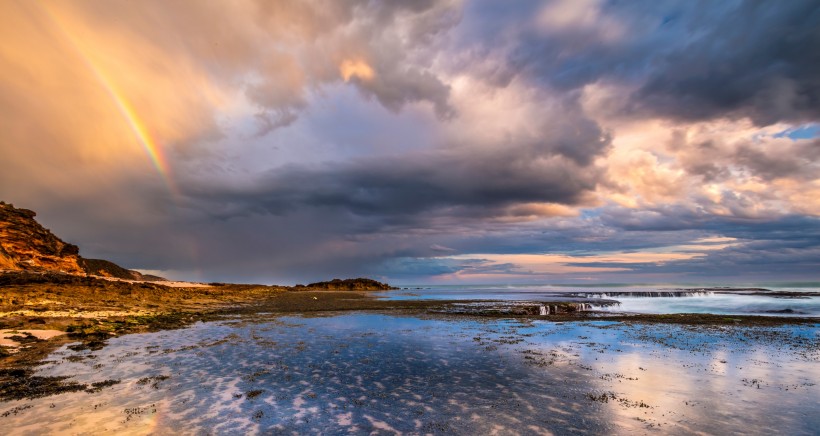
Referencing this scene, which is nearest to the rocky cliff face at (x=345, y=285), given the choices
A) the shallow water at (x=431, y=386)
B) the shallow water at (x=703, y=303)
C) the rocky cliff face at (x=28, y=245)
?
the shallow water at (x=703, y=303)

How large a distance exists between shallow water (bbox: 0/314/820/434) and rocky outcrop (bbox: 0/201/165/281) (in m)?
41.2

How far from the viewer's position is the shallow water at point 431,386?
10.2 m

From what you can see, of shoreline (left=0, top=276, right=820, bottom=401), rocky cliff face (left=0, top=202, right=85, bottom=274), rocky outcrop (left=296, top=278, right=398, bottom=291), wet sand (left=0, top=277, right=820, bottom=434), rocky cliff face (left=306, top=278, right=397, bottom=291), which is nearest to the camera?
wet sand (left=0, top=277, right=820, bottom=434)

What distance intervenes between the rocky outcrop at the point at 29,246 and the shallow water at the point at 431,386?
4118 cm

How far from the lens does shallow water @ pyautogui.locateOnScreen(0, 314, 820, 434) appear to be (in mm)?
10234

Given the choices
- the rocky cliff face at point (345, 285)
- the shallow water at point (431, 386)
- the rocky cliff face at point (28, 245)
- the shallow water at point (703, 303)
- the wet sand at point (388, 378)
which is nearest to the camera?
the shallow water at point (431, 386)

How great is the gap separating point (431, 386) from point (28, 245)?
6593 cm

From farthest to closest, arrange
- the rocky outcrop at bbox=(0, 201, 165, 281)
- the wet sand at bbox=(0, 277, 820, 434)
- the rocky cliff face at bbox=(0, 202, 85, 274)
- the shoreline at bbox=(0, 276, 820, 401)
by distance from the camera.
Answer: the rocky cliff face at bbox=(0, 202, 85, 274) < the rocky outcrop at bbox=(0, 201, 165, 281) < the shoreline at bbox=(0, 276, 820, 401) < the wet sand at bbox=(0, 277, 820, 434)

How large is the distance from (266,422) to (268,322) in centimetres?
2512

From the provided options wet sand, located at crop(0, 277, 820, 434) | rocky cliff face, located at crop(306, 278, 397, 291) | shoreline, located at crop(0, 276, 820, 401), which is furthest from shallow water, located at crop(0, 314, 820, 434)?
rocky cliff face, located at crop(306, 278, 397, 291)

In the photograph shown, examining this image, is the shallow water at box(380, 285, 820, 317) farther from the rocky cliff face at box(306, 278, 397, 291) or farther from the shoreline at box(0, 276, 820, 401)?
the rocky cliff face at box(306, 278, 397, 291)

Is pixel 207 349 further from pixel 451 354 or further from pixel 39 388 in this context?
pixel 451 354

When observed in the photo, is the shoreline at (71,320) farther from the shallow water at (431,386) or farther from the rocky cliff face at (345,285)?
the rocky cliff face at (345,285)

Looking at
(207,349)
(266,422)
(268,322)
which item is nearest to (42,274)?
(268,322)
